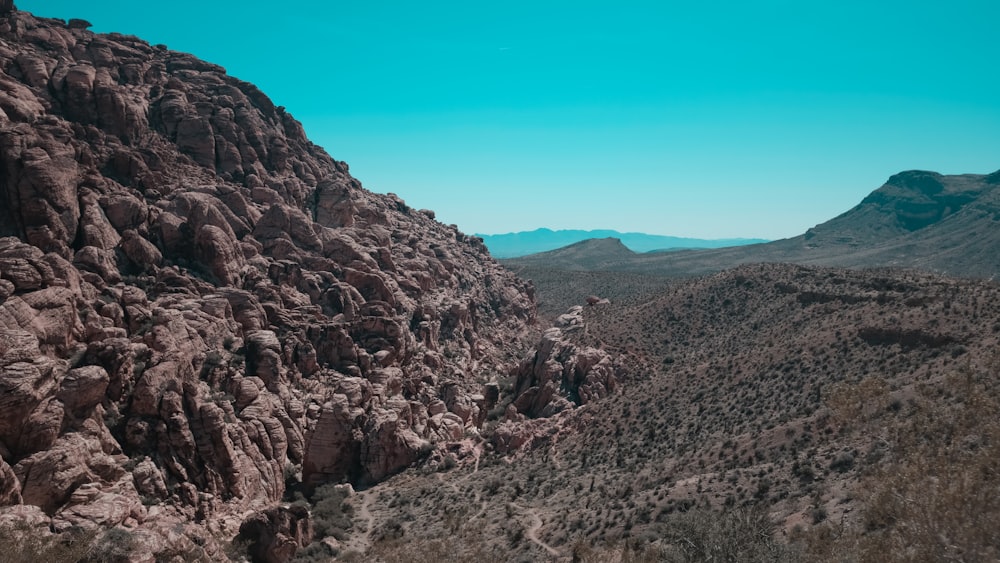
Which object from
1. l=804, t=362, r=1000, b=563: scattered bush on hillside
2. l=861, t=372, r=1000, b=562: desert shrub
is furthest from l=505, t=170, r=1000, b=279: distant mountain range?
l=861, t=372, r=1000, b=562: desert shrub

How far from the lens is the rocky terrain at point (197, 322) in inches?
1022

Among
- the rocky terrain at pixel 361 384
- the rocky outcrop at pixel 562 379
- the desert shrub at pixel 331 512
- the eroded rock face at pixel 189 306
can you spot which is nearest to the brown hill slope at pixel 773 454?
the rocky terrain at pixel 361 384

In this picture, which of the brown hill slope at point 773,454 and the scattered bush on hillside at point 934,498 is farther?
the brown hill slope at point 773,454

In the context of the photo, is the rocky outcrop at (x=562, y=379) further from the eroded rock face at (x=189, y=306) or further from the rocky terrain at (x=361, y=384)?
the eroded rock face at (x=189, y=306)

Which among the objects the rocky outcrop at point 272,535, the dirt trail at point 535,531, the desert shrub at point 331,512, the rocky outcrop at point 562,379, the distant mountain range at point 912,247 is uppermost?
the distant mountain range at point 912,247

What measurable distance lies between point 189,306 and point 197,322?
1759mm

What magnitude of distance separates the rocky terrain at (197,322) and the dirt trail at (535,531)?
1022cm

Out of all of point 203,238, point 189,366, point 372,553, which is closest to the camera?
point 372,553

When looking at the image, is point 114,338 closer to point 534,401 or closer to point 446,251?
point 534,401

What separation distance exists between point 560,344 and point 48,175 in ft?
124

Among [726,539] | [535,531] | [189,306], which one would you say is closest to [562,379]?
[535,531]

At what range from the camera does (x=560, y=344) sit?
53.7m

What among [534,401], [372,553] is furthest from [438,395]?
[372,553]

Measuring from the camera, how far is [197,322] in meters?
37.5
